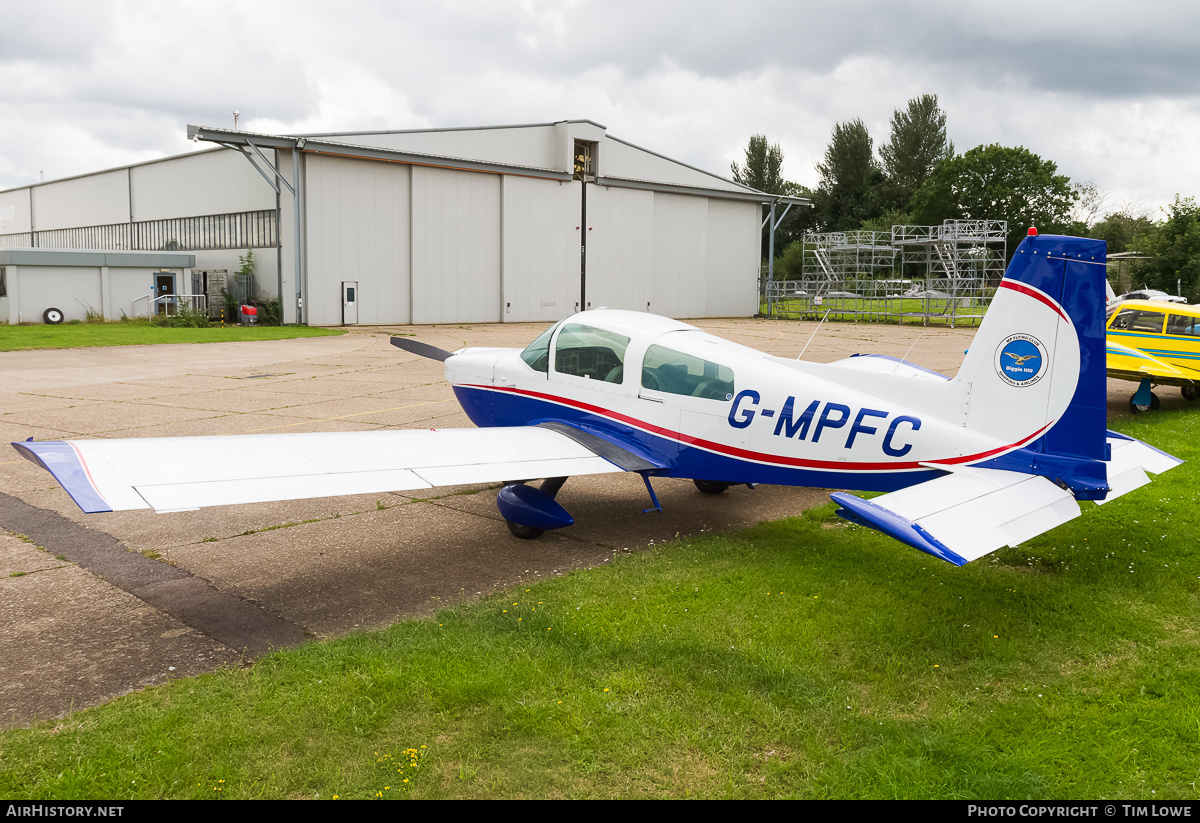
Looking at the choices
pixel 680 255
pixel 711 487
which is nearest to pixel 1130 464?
pixel 711 487

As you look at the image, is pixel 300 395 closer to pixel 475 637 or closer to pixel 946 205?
pixel 475 637

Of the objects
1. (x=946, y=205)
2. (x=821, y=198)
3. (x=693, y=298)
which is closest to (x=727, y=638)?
(x=693, y=298)

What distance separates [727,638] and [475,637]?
1.62 m

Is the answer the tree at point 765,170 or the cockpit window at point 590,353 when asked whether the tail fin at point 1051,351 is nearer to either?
the cockpit window at point 590,353

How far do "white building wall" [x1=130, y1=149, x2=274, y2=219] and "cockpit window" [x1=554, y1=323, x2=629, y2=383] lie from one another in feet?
94.7

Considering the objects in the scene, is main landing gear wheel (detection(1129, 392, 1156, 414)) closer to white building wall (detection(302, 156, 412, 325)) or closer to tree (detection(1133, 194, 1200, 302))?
white building wall (detection(302, 156, 412, 325))

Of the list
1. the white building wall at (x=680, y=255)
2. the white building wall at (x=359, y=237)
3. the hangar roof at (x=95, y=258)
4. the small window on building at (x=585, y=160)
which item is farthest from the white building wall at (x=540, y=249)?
the hangar roof at (x=95, y=258)

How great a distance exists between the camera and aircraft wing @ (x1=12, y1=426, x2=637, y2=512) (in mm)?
4941

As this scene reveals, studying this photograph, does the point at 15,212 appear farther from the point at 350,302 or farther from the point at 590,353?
the point at 590,353

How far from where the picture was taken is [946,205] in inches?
3268

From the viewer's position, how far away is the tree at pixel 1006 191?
79.2 meters

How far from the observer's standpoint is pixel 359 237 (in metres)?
34.1

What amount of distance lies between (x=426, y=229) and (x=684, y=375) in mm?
30829

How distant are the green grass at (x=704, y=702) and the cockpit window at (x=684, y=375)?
1549mm
